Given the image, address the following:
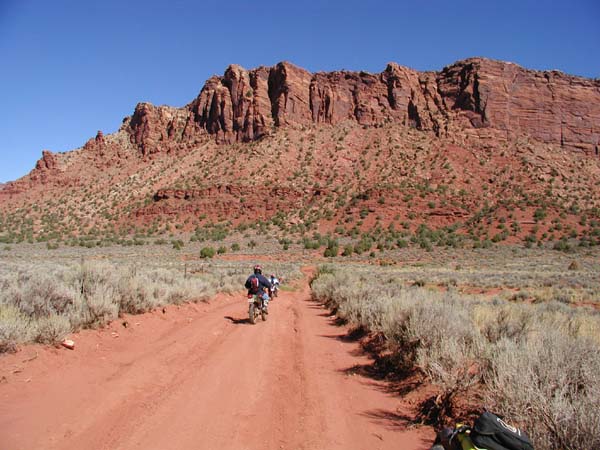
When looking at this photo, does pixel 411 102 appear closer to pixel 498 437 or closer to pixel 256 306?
pixel 256 306

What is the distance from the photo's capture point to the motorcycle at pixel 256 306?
36.6ft

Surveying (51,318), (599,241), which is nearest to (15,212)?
(51,318)

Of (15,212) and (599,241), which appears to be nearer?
(599,241)

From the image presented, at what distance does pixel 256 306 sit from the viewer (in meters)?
11.4

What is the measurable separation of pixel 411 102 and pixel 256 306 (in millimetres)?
71357

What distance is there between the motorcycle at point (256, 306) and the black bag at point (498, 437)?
8.56 metres

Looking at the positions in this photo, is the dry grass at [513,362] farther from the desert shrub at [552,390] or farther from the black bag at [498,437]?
the black bag at [498,437]

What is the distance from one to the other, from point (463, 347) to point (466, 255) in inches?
1531

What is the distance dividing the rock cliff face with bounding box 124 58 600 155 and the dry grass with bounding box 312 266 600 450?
2667 inches

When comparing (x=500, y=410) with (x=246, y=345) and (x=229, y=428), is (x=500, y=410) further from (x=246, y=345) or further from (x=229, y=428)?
(x=246, y=345)

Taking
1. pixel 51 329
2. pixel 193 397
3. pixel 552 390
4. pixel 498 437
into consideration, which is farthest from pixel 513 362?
pixel 51 329

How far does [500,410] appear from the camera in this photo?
160 inches

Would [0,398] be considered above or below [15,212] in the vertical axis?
below

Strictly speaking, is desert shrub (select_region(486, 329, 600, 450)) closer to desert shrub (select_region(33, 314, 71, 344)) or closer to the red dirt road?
the red dirt road
